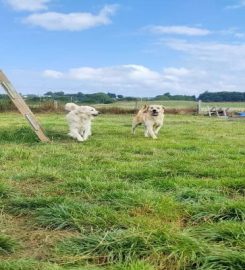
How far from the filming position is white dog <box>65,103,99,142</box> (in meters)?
11.8

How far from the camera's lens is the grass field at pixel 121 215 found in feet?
9.93

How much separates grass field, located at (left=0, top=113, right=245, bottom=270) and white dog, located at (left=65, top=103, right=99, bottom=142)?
179 inches

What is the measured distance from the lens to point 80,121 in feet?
39.8

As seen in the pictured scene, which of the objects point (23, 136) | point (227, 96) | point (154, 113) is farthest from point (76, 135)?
point (227, 96)

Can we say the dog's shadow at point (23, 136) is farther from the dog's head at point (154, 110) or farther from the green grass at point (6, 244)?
the green grass at point (6, 244)

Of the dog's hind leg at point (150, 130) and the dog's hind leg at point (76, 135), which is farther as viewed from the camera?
the dog's hind leg at point (150, 130)

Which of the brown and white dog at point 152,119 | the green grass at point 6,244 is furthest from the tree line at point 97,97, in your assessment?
the green grass at point 6,244

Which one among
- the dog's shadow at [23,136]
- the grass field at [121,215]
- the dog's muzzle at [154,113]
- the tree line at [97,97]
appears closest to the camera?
the grass field at [121,215]

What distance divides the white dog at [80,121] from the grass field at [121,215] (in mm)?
4548

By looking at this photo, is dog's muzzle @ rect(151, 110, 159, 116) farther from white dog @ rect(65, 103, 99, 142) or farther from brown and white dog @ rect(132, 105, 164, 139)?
white dog @ rect(65, 103, 99, 142)

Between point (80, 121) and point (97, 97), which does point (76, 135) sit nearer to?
point (80, 121)

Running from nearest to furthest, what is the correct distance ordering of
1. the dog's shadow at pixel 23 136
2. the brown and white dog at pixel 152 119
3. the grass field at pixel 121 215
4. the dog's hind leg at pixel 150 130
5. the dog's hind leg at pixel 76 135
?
the grass field at pixel 121 215 → the dog's shadow at pixel 23 136 → the dog's hind leg at pixel 76 135 → the dog's hind leg at pixel 150 130 → the brown and white dog at pixel 152 119

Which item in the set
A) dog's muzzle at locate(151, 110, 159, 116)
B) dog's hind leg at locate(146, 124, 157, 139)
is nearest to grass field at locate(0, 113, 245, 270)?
dog's hind leg at locate(146, 124, 157, 139)

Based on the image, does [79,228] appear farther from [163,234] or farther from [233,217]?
[233,217]
